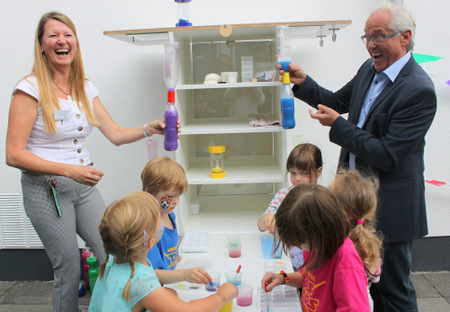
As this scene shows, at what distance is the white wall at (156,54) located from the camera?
9.67 feet

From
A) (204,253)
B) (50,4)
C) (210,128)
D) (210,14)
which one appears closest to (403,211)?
(204,253)

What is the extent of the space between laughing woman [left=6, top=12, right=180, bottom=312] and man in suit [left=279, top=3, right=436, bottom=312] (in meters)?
1.31

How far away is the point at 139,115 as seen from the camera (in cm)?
313

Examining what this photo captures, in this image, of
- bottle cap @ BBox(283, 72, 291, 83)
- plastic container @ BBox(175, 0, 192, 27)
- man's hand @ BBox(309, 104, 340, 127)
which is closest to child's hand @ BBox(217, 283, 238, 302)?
man's hand @ BBox(309, 104, 340, 127)

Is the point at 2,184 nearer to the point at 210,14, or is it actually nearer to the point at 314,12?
the point at 210,14

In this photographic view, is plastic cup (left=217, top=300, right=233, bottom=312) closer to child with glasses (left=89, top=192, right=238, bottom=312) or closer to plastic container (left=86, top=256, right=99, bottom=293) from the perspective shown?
child with glasses (left=89, top=192, right=238, bottom=312)

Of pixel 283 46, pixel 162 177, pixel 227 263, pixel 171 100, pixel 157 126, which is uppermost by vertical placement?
A: pixel 283 46

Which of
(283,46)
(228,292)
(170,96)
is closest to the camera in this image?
(228,292)

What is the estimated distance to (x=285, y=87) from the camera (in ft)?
7.52

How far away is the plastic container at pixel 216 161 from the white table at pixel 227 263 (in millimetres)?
420

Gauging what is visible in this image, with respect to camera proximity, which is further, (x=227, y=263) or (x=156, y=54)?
(x=156, y=54)

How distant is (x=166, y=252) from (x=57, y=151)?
0.75m

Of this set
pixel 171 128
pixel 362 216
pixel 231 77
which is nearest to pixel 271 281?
pixel 362 216

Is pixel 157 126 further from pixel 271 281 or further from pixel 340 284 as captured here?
pixel 340 284
